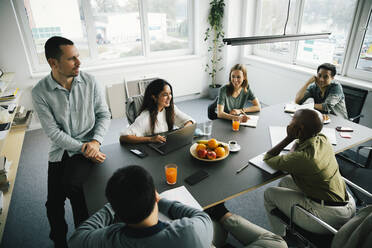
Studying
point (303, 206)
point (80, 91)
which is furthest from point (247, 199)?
point (80, 91)

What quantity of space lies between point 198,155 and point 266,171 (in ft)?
1.62

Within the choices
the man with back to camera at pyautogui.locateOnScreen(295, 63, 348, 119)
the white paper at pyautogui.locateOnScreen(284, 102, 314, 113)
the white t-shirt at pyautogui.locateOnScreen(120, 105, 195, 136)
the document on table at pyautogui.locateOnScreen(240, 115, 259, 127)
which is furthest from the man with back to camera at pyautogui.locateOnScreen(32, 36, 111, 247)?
the man with back to camera at pyautogui.locateOnScreen(295, 63, 348, 119)

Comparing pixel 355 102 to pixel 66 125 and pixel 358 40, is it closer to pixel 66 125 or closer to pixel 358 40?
pixel 358 40

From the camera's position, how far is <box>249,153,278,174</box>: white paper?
5.89 ft

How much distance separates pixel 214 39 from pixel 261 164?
388cm

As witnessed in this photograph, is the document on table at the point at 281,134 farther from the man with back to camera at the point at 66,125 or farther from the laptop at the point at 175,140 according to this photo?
the man with back to camera at the point at 66,125

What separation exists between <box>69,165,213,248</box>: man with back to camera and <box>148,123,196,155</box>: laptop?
0.89 m

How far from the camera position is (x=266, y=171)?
1792 millimetres

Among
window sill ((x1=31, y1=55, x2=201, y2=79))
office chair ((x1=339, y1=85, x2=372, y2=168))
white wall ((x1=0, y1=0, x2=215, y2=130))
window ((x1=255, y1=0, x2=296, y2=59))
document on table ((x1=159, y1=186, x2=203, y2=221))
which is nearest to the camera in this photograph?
document on table ((x1=159, y1=186, x2=203, y2=221))

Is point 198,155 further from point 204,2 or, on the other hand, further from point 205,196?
point 204,2

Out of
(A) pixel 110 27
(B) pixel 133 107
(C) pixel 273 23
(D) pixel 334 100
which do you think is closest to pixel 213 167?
(B) pixel 133 107

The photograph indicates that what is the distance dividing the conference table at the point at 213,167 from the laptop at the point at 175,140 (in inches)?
1.5

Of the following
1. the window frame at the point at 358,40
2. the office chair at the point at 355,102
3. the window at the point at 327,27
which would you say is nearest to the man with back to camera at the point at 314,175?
the office chair at the point at 355,102

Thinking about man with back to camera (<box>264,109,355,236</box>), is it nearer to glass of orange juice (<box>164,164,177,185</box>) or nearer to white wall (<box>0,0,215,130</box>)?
glass of orange juice (<box>164,164,177,185</box>)
